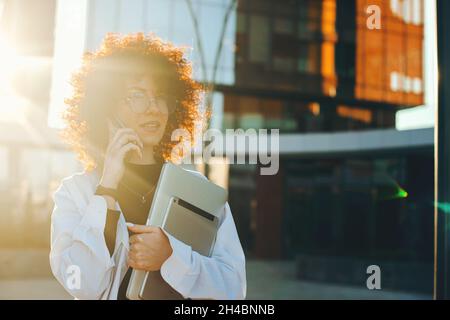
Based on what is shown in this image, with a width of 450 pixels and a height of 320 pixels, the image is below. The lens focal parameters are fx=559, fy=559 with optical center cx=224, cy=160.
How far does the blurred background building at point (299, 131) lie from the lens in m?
17.2

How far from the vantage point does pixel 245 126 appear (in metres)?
23.9

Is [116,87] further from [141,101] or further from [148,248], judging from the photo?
[148,248]

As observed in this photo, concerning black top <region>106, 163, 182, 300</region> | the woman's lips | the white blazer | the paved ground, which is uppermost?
the woman's lips

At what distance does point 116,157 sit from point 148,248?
302 millimetres

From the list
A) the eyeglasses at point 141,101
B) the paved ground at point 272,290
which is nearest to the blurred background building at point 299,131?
the paved ground at point 272,290

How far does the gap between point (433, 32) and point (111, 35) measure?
1281 mm

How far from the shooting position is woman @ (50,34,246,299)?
1.70m

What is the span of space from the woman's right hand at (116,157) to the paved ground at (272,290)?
32.2 ft

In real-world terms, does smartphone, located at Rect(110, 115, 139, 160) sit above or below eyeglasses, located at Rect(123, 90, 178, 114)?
below

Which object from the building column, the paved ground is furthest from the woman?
the paved ground

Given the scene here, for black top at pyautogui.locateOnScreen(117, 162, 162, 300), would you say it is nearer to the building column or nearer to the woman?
the woman

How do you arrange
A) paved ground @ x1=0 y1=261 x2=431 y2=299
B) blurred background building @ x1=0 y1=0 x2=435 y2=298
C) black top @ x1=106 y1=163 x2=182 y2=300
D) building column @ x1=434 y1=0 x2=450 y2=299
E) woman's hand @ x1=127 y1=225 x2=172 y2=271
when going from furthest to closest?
1. blurred background building @ x1=0 y1=0 x2=435 y2=298
2. paved ground @ x1=0 y1=261 x2=431 y2=299
3. building column @ x1=434 y1=0 x2=450 y2=299
4. black top @ x1=106 y1=163 x2=182 y2=300
5. woman's hand @ x1=127 y1=225 x2=172 y2=271

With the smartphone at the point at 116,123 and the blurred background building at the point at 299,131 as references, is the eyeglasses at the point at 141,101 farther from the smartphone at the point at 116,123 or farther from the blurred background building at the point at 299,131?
the blurred background building at the point at 299,131
